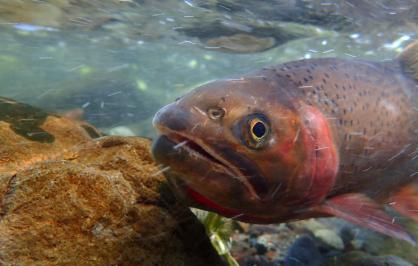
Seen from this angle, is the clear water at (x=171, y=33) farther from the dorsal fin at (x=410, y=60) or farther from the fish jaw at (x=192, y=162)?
the fish jaw at (x=192, y=162)

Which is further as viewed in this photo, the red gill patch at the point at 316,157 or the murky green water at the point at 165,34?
the murky green water at the point at 165,34

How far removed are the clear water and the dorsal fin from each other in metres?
7.90

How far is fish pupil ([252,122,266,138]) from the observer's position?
2455mm

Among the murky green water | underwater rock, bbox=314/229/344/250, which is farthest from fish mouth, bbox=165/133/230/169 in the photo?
the murky green water

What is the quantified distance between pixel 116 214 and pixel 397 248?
→ 485 centimetres

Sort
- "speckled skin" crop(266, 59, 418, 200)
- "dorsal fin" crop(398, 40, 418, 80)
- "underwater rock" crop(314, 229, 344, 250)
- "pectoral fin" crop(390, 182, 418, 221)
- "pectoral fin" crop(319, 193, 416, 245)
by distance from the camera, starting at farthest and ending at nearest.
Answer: "underwater rock" crop(314, 229, 344, 250), "dorsal fin" crop(398, 40, 418, 80), "pectoral fin" crop(390, 182, 418, 221), "speckled skin" crop(266, 59, 418, 200), "pectoral fin" crop(319, 193, 416, 245)

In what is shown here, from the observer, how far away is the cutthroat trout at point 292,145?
2305 mm

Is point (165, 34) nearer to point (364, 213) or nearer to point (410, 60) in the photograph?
point (410, 60)

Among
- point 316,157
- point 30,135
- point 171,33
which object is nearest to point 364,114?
point 316,157

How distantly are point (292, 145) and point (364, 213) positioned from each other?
30.0 inches

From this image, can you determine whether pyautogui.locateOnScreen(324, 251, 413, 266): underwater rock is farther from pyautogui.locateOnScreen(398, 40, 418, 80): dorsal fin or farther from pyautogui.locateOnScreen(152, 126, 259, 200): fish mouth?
pyautogui.locateOnScreen(152, 126, 259, 200): fish mouth

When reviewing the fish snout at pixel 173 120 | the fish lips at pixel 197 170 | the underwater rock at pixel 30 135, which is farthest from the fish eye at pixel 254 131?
the underwater rock at pixel 30 135

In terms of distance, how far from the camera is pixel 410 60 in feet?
14.4

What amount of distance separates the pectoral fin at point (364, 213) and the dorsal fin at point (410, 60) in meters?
2.22
